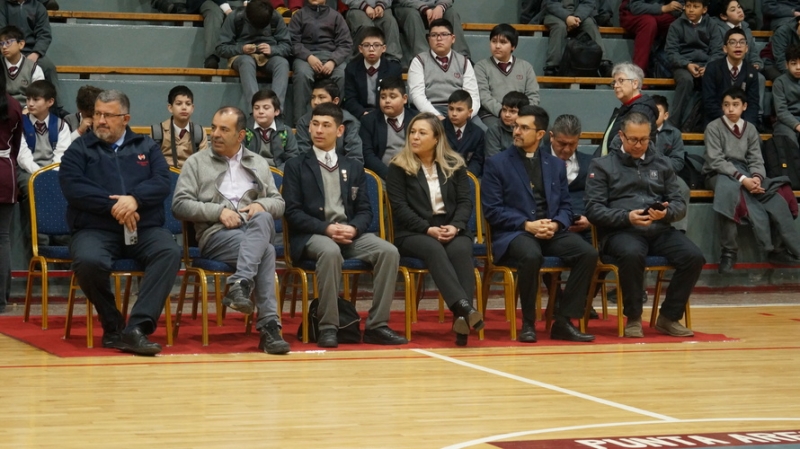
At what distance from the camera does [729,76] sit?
33.1 feet

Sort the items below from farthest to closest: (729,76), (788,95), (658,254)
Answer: (788,95) → (729,76) → (658,254)

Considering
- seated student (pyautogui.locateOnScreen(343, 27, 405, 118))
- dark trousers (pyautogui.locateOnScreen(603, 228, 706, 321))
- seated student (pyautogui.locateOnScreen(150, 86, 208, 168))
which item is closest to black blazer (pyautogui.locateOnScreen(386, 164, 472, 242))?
dark trousers (pyautogui.locateOnScreen(603, 228, 706, 321))

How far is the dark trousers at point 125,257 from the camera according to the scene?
5902mm

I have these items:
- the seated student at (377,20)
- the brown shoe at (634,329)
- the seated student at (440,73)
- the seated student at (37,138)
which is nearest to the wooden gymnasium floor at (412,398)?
the brown shoe at (634,329)

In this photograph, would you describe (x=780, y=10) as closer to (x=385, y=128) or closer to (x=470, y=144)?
(x=470, y=144)

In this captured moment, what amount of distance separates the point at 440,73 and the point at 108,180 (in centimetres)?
347

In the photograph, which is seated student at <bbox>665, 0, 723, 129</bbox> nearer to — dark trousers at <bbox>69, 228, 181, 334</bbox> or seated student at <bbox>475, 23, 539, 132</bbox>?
seated student at <bbox>475, 23, 539, 132</bbox>

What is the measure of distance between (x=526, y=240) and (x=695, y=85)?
4422 mm

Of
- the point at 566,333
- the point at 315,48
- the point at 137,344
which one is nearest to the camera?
the point at 137,344

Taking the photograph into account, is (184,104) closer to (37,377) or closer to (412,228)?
(412,228)

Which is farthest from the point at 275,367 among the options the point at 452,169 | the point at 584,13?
the point at 584,13

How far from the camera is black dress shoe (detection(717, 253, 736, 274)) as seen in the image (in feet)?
30.6

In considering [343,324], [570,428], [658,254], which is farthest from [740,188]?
[570,428]

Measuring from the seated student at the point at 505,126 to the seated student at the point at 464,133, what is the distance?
0.23 ft
